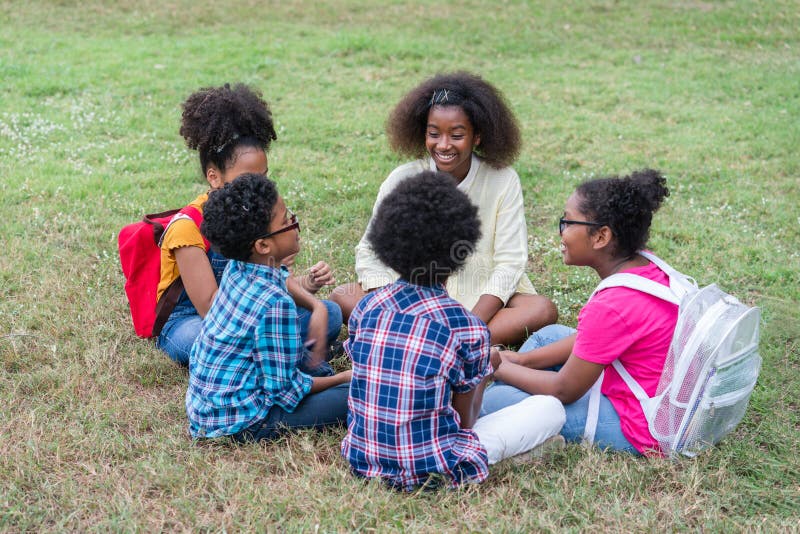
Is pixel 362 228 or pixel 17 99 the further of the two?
pixel 17 99

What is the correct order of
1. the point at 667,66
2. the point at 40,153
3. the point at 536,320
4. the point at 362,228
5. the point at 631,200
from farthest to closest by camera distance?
the point at 667,66
the point at 40,153
the point at 362,228
the point at 536,320
the point at 631,200

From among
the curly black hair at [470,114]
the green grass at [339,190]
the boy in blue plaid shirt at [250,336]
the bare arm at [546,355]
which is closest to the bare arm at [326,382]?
the boy in blue plaid shirt at [250,336]

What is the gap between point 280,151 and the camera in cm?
738

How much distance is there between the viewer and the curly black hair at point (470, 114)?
14.2ft

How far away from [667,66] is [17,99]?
7.70 metres

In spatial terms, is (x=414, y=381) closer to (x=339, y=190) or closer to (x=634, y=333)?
(x=634, y=333)

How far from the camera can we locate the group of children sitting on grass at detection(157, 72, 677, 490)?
2838 millimetres

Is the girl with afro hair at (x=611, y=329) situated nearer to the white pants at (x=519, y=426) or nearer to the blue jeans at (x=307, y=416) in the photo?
the white pants at (x=519, y=426)

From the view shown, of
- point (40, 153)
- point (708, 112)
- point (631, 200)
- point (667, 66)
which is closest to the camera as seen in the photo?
point (631, 200)

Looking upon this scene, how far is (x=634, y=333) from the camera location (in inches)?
122

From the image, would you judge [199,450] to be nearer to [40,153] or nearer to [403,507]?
[403,507]

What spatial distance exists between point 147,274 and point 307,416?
1.24 meters

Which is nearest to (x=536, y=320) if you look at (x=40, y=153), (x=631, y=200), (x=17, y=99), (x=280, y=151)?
(x=631, y=200)

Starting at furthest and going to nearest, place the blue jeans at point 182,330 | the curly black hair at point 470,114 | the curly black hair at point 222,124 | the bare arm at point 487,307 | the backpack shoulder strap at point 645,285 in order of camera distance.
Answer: the curly black hair at point 470,114 < the bare arm at point 487,307 < the curly black hair at point 222,124 < the blue jeans at point 182,330 < the backpack shoulder strap at point 645,285
